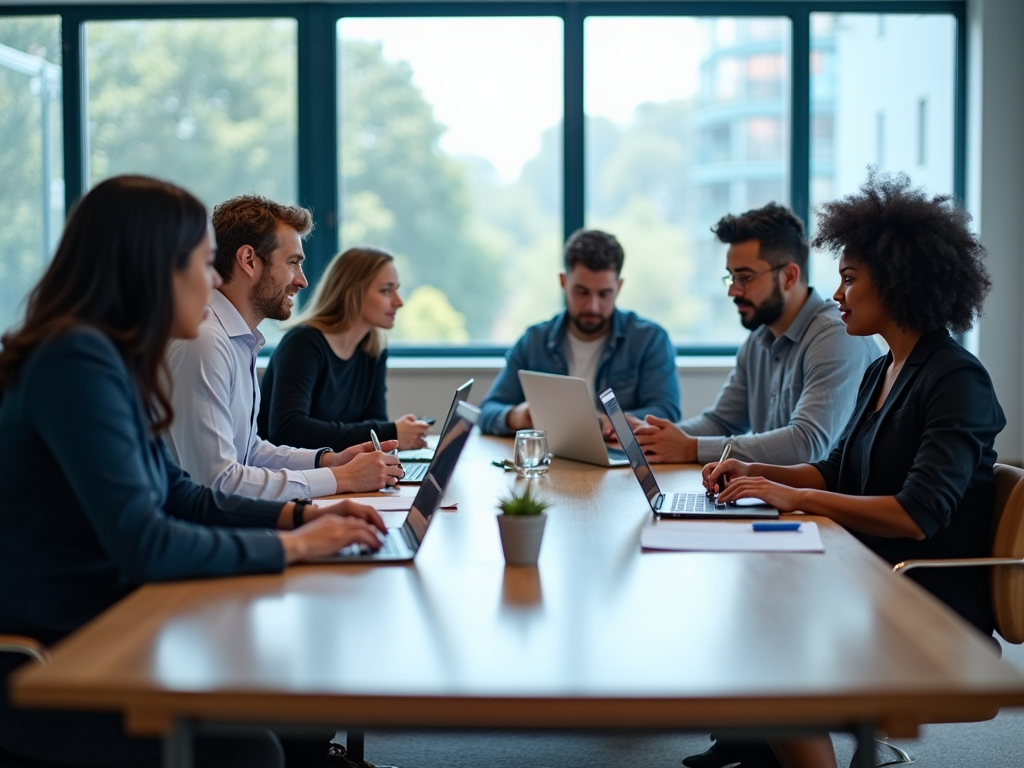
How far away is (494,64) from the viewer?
5637 millimetres

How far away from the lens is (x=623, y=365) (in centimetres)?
379

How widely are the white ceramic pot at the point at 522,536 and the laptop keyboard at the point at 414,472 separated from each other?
2.58 feet

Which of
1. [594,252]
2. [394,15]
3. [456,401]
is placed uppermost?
[394,15]

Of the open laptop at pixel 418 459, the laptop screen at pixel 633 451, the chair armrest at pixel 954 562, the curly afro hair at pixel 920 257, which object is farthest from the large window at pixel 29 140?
the chair armrest at pixel 954 562

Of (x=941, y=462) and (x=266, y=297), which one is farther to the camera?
(x=266, y=297)

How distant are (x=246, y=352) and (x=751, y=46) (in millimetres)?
3997

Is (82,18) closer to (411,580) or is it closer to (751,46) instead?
(751,46)

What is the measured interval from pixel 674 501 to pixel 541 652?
1.05 metres

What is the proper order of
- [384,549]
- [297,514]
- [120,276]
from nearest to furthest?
[120,276] < [384,549] < [297,514]

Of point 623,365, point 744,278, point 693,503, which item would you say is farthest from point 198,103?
point 693,503

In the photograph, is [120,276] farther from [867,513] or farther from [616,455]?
[616,455]

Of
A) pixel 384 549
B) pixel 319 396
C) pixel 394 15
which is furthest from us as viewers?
pixel 394 15

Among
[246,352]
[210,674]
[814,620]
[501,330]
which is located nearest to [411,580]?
[210,674]

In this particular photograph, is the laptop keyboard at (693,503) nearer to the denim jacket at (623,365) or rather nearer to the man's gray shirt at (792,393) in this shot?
the man's gray shirt at (792,393)
